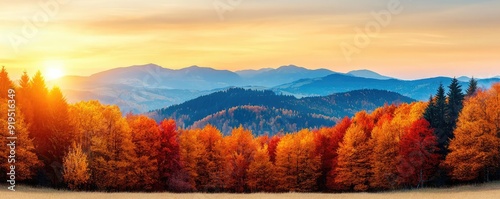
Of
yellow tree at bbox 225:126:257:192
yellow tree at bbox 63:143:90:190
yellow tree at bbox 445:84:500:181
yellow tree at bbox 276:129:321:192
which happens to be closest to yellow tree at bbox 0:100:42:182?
yellow tree at bbox 63:143:90:190

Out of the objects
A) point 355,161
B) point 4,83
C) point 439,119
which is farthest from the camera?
point 355,161

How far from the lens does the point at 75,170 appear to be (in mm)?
62250

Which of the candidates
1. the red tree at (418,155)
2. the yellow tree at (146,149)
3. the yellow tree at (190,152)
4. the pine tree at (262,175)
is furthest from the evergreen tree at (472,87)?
the yellow tree at (146,149)

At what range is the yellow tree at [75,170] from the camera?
204 feet

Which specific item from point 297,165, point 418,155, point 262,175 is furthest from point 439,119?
point 262,175

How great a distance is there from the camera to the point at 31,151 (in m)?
65.8

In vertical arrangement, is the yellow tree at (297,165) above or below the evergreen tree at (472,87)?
below

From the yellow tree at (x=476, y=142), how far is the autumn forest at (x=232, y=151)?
14 centimetres

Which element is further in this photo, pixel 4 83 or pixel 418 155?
pixel 418 155

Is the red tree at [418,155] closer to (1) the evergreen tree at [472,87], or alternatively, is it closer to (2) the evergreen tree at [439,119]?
(2) the evergreen tree at [439,119]

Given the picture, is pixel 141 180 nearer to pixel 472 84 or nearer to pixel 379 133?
pixel 379 133

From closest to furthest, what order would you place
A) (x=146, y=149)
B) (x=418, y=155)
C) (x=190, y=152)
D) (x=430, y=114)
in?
(x=418, y=155) → (x=146, y=149) → (x=430, y=114) → (x=190, y=152)

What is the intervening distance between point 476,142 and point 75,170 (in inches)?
2082

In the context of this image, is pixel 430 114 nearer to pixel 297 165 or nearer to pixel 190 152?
pixel 297 165
